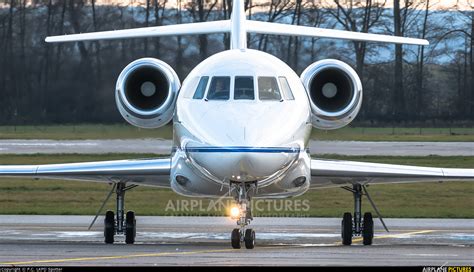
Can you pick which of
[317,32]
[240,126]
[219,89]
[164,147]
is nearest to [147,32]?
[317,32]

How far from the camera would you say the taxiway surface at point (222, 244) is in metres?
14.4

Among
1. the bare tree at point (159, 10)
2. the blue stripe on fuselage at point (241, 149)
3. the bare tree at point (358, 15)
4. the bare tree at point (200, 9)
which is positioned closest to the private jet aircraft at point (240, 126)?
the blue stripe on fuselage at point (241, 149)

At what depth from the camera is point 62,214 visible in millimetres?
24562

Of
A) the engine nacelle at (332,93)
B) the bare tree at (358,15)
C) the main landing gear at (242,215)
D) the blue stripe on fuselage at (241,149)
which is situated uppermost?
the bare tree at (358,15)

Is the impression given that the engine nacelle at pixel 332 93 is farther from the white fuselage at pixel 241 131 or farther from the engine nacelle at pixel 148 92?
the engine nacelle at pixel 148 92

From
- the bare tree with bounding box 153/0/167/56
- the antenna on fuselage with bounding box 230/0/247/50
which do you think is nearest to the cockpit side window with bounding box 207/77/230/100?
the antenna on fuselage with bounding box 230/0/247/50

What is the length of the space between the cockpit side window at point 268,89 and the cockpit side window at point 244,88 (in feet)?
0.40

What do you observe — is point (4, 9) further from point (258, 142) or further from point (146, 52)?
point (258, 142)

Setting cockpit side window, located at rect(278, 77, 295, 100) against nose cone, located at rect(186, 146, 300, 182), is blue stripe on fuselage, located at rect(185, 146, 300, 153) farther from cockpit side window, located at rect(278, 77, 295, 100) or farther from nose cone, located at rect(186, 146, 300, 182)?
cockpit side window, located at rect(278, 77, 295, 100)

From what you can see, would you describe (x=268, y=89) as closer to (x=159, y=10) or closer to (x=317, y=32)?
(x=317, y=32)

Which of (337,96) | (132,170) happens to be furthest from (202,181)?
(337,96)

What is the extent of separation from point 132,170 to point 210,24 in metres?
3.35

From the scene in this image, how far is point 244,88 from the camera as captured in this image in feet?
54.3

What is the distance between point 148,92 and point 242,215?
3.52 meters
